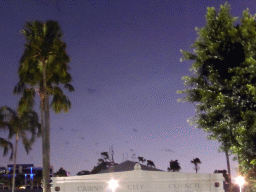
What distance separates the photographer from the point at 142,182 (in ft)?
30.2

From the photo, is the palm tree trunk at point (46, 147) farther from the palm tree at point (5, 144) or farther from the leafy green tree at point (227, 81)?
the palm tree at point (5, 144)

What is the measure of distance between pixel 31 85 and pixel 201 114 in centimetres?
1188

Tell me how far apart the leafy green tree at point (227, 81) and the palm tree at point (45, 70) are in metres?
9.49

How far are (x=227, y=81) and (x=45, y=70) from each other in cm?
1197

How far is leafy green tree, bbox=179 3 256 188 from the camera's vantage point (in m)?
10.6

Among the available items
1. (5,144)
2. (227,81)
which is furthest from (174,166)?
(227,81)

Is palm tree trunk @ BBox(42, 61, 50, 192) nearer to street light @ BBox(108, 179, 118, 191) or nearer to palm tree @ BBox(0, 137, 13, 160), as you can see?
street light @ BBox(108, 179, 118, 191)

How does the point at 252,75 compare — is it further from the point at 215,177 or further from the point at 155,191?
the point at 155,191

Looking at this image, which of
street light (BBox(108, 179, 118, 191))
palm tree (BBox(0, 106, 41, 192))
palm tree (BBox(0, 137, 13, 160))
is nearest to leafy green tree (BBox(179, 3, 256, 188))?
street light (BBox(108, 179, 118, 191))

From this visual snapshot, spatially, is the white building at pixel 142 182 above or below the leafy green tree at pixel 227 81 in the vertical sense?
below

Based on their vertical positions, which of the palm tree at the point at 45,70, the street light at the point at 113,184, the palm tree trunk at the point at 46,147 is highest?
the palm tree at the point at 45,70

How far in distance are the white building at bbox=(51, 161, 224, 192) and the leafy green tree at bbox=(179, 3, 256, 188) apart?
1.48 meters

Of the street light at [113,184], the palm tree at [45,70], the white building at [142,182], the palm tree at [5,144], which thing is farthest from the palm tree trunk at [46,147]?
the palm tree at [5,144]

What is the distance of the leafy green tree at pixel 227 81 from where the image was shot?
10625 millimetres
